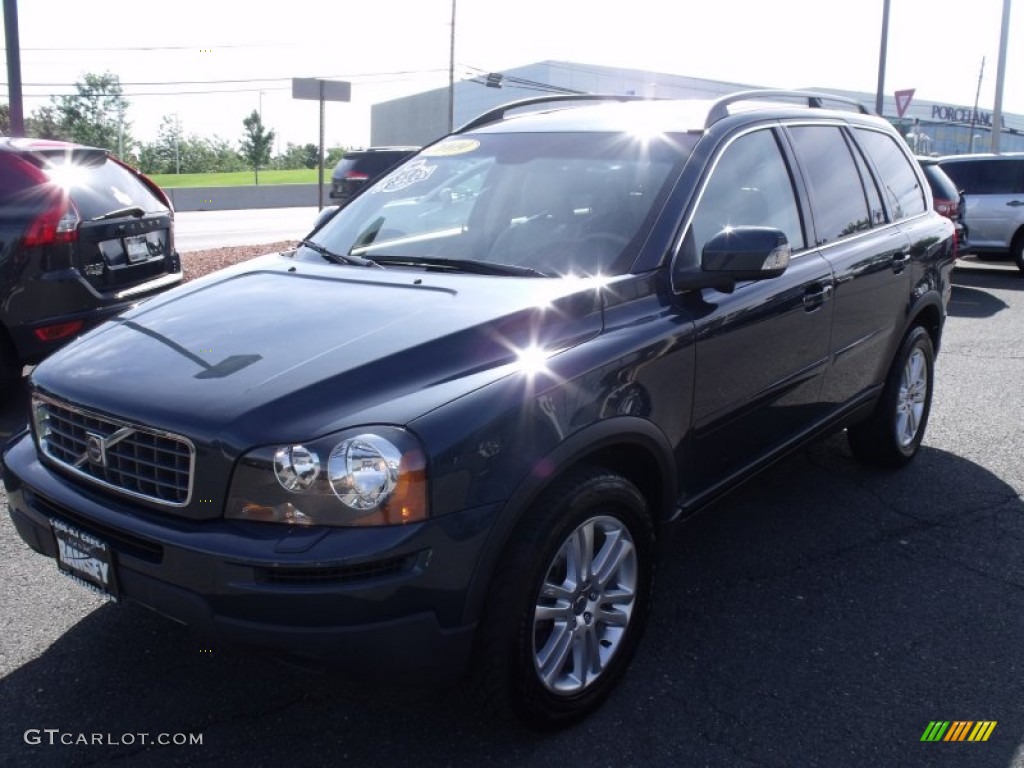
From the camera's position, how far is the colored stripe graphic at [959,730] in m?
2.93

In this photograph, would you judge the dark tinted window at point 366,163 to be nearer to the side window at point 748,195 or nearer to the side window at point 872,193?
the side window at point 872,193

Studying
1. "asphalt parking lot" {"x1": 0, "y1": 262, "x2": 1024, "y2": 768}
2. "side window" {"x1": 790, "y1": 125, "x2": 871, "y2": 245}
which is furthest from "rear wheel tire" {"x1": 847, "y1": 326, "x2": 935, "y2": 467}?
"side window" {"x1": 790, "y1": 125, "x2": 871, "y2": 245}

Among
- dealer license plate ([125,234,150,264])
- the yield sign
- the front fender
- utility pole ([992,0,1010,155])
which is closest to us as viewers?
the front fender

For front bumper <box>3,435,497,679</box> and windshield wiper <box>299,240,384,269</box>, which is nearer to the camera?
front bumper <box>3,435,497,679</box>

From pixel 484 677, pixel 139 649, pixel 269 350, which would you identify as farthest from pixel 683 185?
pixel 139 649

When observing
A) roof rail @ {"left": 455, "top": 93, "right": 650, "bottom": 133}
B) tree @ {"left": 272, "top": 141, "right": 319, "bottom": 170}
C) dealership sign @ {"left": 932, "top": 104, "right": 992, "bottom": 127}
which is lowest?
tree @ {"left": 272, "top": 141, "right": 319, "bottom": 170}

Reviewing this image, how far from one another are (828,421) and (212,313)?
2.80m

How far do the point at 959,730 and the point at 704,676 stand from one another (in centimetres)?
79

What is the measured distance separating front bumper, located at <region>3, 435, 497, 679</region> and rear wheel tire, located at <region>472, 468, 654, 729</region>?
0.50 ft

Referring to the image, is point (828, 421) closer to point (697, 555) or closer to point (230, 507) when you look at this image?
point (697, 555)

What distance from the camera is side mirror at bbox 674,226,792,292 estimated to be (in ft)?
10.6

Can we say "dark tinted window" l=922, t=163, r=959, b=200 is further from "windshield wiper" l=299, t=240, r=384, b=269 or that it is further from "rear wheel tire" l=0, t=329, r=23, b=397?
"rear wheel tire" l=0, t=329, r=23, b=397

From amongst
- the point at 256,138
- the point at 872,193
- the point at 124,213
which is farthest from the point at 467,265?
the point at 256,138

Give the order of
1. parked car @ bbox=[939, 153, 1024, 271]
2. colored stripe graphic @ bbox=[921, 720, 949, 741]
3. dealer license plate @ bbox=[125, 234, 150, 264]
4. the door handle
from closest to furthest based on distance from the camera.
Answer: colored stripe graphic @ bbox=[921, 720, 949, 741] < the door handle < dealer license plate @ bbox=[125, 234, 150, 264] < parked car @ bbox=[939, 153, 1024, 271]
